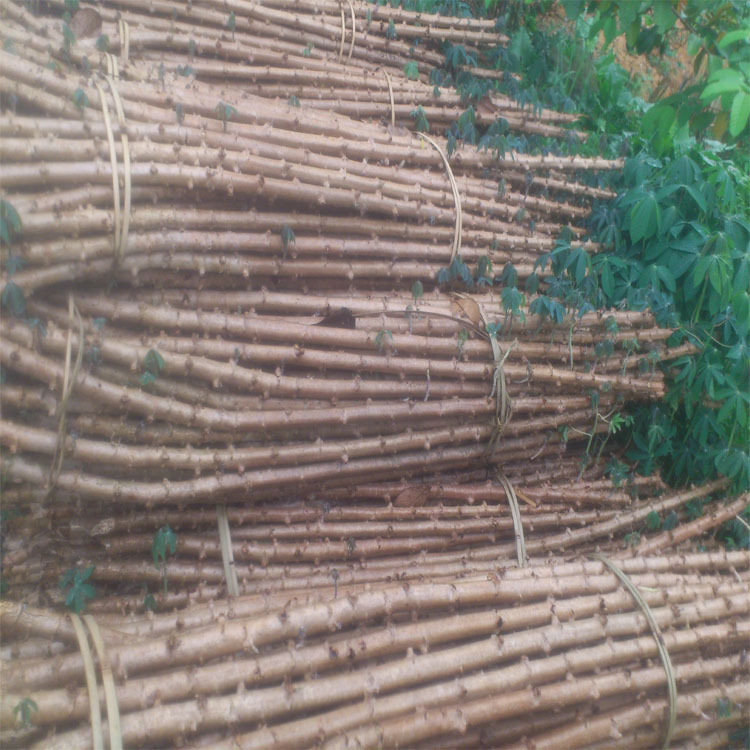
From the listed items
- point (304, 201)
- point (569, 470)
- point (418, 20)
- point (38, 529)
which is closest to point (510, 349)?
point (569, 470)

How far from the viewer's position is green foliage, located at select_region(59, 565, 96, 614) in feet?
7.22

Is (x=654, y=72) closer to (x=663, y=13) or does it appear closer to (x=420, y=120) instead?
(x=420, y=120)

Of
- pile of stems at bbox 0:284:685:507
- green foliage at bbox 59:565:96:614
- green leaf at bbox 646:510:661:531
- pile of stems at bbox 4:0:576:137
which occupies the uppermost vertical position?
pile of stems at bbox 4:0:576:137

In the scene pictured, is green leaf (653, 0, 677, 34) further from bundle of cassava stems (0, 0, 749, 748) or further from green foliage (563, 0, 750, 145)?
bundle of cassava stems (0, 0, 749, 748)

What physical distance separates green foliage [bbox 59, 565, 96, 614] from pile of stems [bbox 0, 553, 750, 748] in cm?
11

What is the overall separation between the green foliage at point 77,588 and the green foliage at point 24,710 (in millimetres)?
504

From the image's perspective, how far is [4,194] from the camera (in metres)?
2.10

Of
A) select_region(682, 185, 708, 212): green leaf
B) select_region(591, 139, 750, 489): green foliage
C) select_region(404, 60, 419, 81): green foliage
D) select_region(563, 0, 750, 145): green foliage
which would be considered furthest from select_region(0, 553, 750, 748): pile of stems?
select_region(404, 60, 419, 81): green foliage

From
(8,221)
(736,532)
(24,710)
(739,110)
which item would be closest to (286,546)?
(24,710)

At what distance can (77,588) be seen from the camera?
2211 millimetres

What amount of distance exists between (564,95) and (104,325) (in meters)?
3.55

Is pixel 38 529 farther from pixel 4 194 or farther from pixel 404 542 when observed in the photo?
pixel 404 542

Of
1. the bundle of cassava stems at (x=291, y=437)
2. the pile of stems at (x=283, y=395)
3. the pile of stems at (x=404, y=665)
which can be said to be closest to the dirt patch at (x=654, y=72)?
the bundle of cassava stems at (x=291, y=437)

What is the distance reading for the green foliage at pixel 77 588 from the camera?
86.6 inches
